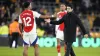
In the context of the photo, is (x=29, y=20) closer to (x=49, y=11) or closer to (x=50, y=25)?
(x=50, y=25)

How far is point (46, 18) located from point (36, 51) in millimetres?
1310

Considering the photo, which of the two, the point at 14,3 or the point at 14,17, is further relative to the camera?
the point at 14,3

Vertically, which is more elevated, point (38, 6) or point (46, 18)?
point (46, 18)

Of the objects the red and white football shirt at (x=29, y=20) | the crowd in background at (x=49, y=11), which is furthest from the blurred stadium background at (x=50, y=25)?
the red and white football shirt at (x=29, y=20)

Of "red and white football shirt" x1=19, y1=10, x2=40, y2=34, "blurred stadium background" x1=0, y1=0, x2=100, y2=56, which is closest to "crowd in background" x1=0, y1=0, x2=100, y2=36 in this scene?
"blurred stadium background" x1=0, y1=0, x2=100, y2=56

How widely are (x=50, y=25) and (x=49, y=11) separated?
2348mm

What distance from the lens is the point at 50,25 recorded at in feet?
103

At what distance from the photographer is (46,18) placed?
53.7ft

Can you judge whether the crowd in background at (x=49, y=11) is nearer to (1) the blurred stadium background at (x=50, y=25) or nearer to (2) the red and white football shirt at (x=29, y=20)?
(1) the blurred stadium background at (x=50, y=25)

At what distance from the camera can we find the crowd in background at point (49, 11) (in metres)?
31.2

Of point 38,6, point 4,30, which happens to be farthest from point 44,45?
point 38,6

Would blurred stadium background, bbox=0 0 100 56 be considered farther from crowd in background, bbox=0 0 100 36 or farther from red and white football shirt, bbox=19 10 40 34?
red and white football shirt, bbox=19 10 40 34

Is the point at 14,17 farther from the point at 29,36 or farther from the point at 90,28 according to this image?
the point at 29,36

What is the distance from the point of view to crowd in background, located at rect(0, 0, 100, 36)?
3116cm
